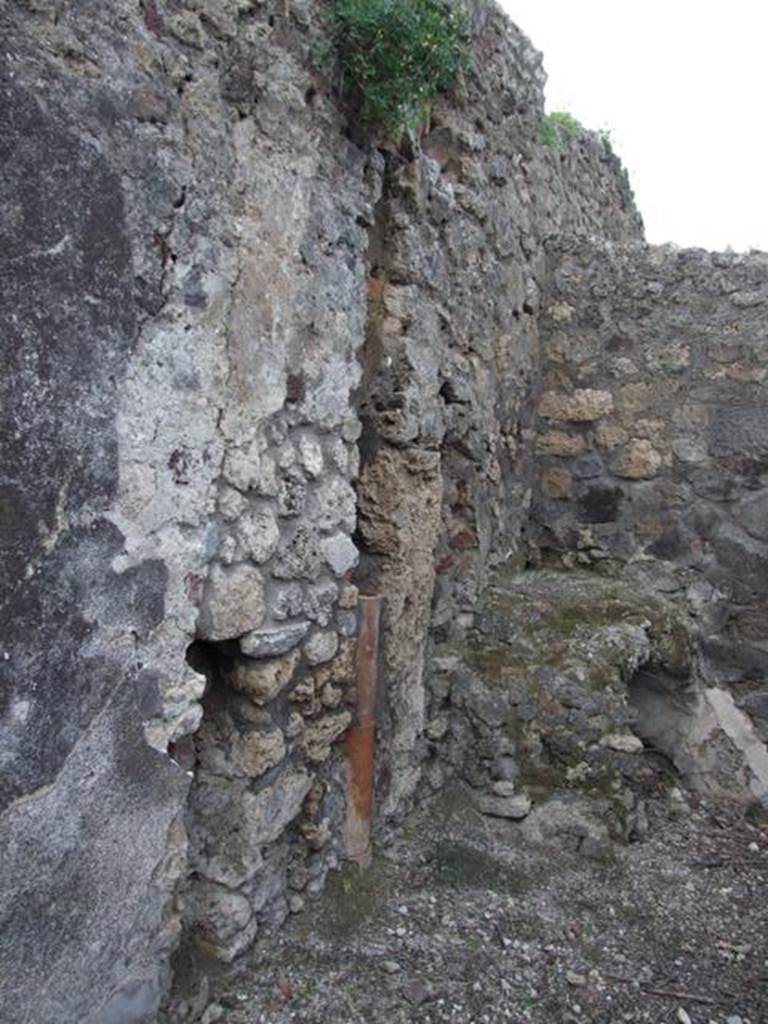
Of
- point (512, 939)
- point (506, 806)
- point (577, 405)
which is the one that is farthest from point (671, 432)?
point (512, 939)

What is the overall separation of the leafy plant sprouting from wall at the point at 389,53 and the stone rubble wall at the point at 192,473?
0.28ft

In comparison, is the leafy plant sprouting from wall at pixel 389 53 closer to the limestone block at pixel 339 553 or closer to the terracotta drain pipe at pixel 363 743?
the limestone block at pixel 339 553

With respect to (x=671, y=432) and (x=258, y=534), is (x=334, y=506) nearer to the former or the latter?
(x=258, y=534)

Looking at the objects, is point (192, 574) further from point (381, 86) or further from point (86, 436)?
point (381, 86)

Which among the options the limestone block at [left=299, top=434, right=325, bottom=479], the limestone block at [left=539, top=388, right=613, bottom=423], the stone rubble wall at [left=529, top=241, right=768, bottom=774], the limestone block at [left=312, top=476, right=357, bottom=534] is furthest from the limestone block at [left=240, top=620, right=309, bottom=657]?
the limestone block at [left=539, top=388, right=613, bottom=423]

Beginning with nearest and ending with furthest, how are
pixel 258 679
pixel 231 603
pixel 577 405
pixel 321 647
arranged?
1. pixel 231 603
2. pixel 258 679
3. pixel 321 647
4. pixel 577 405

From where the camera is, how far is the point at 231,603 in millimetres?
2041

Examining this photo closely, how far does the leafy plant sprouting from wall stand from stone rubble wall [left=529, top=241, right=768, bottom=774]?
71.5 inches

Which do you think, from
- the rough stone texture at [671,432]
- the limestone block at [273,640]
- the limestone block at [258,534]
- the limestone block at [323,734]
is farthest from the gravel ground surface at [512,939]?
the rough stone texture at [671,432]

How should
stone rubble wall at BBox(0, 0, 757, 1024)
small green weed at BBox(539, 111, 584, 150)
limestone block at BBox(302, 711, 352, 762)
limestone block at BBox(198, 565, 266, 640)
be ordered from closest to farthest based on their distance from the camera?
stone rubble wall at BBox(0, 0, 757, 1024) → limestone block at BBox(198, 565, 266, 640) → limestone block at BBox(302, 711, 352, 762) → small green weed at BBox(539, 111, 584, 150)

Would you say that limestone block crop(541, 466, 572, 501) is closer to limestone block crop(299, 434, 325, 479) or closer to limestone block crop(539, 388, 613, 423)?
limestone block crop(539, 388, 613, 423)

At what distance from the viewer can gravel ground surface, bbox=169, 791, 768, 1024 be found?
217cm

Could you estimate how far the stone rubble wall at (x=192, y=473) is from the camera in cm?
161

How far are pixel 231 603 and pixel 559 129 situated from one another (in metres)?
3.84
